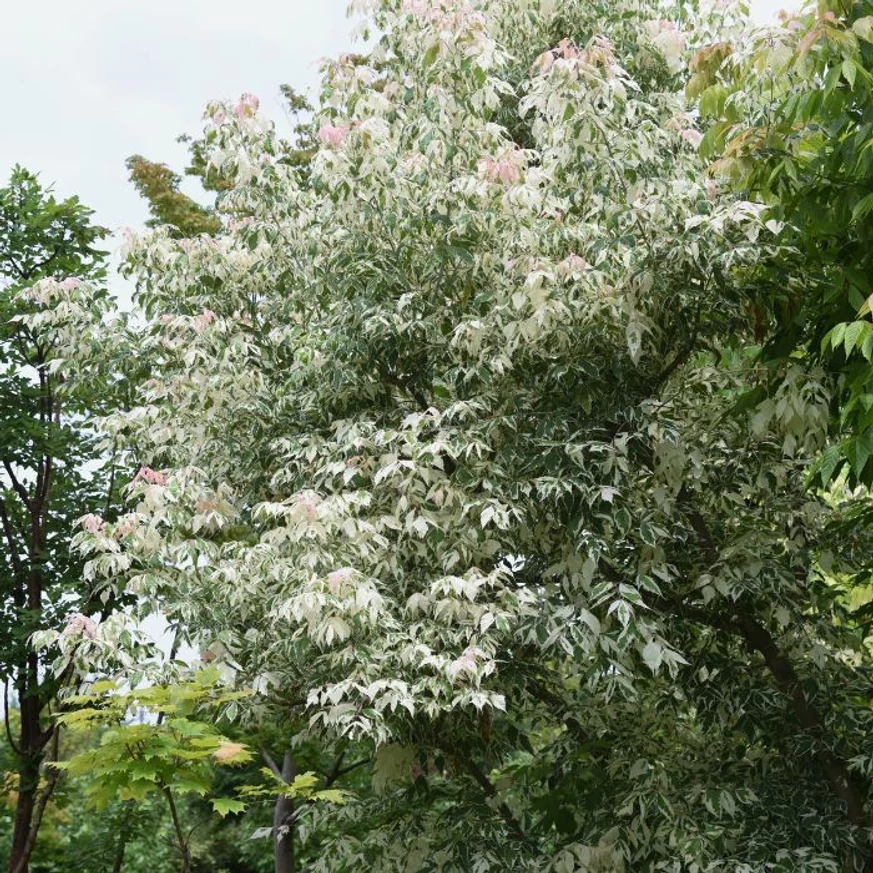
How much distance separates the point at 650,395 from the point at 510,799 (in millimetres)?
2603

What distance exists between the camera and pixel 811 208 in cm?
505

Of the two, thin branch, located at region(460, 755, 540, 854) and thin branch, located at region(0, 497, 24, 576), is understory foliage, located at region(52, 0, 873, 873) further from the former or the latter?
thin branch, located at region(0, 497, 24, 576)

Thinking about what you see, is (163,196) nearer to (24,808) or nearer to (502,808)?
(24,808)

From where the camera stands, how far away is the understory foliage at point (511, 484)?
18.4 feet

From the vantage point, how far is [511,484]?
5.83m

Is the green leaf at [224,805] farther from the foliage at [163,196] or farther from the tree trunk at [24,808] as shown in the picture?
the foliage at [163,196]

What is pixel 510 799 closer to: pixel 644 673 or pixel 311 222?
pixel 644 673

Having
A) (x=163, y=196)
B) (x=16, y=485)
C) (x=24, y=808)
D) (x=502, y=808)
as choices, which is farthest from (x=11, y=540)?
(x=502, y=808)

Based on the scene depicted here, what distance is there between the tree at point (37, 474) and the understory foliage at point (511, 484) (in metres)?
3.09

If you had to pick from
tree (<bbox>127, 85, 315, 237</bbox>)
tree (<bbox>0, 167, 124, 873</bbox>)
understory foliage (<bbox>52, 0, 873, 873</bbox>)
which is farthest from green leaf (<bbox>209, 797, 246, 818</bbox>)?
tree (<bbox>127, 85, 315, 237</bbox>)

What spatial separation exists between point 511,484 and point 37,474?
615 cm

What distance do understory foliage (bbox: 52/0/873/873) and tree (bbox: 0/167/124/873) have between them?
3.09m

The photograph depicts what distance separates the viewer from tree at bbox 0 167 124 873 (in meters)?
9.66

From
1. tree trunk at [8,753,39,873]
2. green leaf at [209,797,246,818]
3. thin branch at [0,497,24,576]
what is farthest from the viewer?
thin branch at [0,497,24,576]
